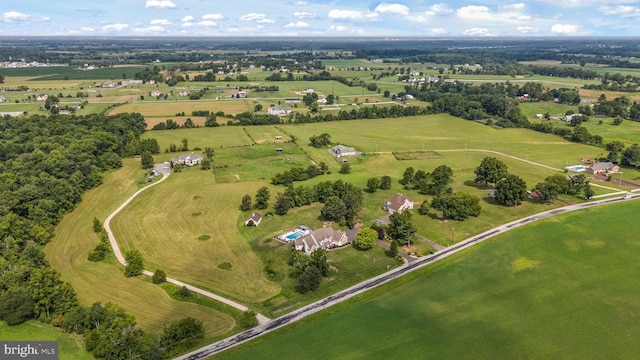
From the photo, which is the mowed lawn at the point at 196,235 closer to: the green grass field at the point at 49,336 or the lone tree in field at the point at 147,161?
the lone tree in field at the point at 147,161

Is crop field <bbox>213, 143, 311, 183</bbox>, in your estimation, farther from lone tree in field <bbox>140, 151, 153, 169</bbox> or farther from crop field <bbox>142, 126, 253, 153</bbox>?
lone tree in field <bbox>140, 151, 153, 169</bbox>

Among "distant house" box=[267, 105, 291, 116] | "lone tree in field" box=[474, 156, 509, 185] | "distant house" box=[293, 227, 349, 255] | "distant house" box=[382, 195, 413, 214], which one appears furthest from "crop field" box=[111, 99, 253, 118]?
"distant house" box=[293, 227, 349, 255]

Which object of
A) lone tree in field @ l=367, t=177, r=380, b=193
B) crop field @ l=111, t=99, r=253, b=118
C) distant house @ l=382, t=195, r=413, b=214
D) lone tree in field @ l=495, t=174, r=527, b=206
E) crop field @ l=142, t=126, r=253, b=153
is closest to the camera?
distant house @ l=382, t=195, r=413, b=214

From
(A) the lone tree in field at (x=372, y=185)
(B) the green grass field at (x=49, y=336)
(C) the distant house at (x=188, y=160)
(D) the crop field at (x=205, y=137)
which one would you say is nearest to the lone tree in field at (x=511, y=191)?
(A) the lone tree in field at (x=372, y=185)

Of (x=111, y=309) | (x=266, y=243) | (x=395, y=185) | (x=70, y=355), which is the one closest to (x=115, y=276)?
(x=111, y=309)

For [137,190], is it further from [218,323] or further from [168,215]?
[218,323]

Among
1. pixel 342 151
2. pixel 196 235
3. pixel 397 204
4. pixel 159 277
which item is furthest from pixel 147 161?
pixel 397 204


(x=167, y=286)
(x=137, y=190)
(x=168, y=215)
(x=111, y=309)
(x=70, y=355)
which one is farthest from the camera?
(x=137, y=190)
